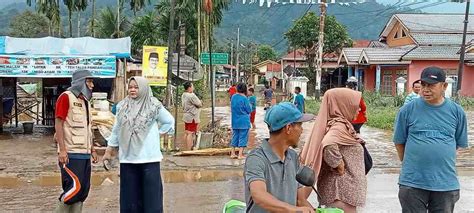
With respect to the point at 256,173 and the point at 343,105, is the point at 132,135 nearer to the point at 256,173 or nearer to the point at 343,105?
the point at 343,105

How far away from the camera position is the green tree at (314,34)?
50.9 meters

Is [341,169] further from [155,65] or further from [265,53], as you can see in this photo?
[265,53]

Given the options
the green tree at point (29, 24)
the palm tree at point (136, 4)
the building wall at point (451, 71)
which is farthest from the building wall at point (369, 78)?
the green tree at point (29, 24)

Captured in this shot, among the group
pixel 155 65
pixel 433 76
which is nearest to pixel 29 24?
pixel 155 65

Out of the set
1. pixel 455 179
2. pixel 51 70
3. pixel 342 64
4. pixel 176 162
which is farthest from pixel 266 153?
pixel 342 64

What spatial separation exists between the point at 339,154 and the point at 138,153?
92.8 inches

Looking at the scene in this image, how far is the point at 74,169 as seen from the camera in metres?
5.91

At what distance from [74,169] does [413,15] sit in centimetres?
4474

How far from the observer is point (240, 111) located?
1138 cm

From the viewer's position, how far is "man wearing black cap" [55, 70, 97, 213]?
19.2 ft

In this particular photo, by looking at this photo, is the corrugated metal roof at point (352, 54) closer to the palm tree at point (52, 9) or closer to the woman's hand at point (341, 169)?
the palm tree at point (52, 9)

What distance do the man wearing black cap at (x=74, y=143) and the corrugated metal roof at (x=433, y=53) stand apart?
110ft

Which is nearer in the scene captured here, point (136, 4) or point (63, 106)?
point (63, 106)

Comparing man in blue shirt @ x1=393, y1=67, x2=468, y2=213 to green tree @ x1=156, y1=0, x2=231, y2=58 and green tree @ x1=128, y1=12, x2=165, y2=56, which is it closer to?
green tree @ x1=156, y1=0, x2=231, y2=58
